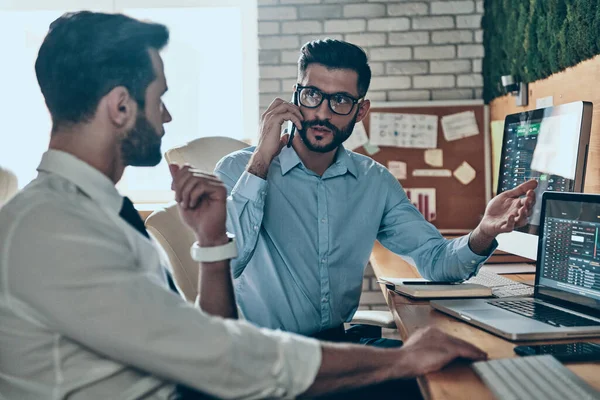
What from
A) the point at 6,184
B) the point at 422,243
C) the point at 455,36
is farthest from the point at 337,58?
the point at 455,36

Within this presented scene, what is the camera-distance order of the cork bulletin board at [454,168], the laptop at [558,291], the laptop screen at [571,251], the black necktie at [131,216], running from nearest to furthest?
the black necktie at [131,216]
the laptop at [558,291]
the laptop screen at [571,251]
the cork bulletin board at [454,168]

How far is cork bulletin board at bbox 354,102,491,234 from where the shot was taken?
150 inches

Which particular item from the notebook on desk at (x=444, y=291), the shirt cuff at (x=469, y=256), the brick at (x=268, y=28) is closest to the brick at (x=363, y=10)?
the brick at (x=268, y=28)

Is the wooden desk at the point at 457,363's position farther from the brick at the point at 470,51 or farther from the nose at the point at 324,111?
the brick at the point at 470,51

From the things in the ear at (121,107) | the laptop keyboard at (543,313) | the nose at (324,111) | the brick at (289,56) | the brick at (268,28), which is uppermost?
the brick at (268,28)

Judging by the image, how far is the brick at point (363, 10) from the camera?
12.6ft

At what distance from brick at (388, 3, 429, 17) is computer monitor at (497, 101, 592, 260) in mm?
1657

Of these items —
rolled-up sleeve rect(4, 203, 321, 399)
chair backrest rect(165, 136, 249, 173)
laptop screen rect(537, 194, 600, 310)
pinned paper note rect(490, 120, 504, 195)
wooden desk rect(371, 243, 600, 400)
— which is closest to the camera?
rolled-up sleeve rect(4, 203, 321, 399)

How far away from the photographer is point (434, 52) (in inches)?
152

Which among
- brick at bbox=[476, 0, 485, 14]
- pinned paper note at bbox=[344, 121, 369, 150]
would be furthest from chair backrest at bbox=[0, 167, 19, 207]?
brick at bbox=[476, 0, 485, 14]

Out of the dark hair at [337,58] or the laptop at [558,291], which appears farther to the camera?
the dark hair at [337,58]

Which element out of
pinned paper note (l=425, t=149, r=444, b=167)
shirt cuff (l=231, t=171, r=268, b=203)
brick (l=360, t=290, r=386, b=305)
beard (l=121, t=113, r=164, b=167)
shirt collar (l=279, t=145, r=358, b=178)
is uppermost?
beard (l=121, t=113, r=164, b=167)

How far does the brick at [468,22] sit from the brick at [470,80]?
0.28 metres

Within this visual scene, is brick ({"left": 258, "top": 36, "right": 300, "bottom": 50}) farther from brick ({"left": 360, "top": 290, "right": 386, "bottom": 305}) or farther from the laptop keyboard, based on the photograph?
the laptop keyboard
